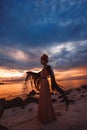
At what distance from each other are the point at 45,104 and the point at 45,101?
0.45ft

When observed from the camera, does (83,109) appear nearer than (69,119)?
No

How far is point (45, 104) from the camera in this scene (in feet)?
29.1

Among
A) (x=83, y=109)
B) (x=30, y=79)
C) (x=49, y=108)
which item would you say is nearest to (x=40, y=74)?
(x=30, y=79)

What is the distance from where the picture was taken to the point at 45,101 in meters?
8.90

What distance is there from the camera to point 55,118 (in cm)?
905

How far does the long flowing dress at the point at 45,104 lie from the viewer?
8789 mm

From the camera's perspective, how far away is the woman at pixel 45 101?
8797 millimetres

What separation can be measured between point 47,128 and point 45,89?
176cm

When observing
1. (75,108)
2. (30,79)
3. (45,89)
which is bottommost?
(75,108)

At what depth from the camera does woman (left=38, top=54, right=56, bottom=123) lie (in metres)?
8.80

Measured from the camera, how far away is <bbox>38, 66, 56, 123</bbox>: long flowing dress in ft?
28.8

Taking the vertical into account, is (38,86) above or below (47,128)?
above

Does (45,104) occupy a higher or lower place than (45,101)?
lower

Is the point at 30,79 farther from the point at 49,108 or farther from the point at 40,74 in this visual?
the point at 49,108
